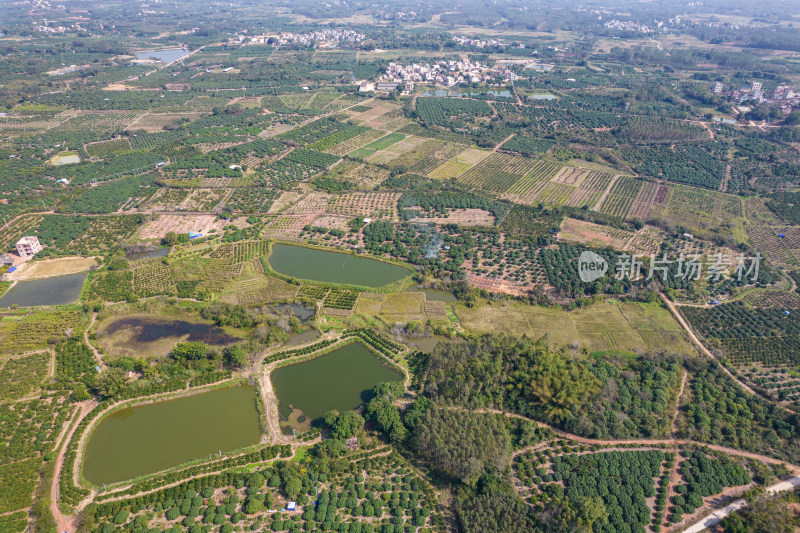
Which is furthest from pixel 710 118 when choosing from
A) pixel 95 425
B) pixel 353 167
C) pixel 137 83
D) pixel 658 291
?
pixel 137 83

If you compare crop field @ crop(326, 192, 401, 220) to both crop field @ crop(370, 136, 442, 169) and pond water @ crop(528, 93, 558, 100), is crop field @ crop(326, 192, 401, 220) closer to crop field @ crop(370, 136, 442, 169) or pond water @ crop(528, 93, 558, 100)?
crop field @ crop(370, 136, 442, 169)

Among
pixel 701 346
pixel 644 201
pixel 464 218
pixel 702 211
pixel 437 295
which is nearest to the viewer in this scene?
pixel 701 346

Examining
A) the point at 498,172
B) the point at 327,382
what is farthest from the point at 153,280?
the point at 498,172

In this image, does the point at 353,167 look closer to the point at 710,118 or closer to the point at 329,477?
the point at 329,477

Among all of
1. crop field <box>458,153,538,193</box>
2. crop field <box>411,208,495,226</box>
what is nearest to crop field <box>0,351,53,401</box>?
crop field <box>411,208,495,226</box>

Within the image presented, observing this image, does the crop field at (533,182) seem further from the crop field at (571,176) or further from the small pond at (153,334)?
the small pond at (153,334)

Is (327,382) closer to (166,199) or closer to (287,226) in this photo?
(287,226)
